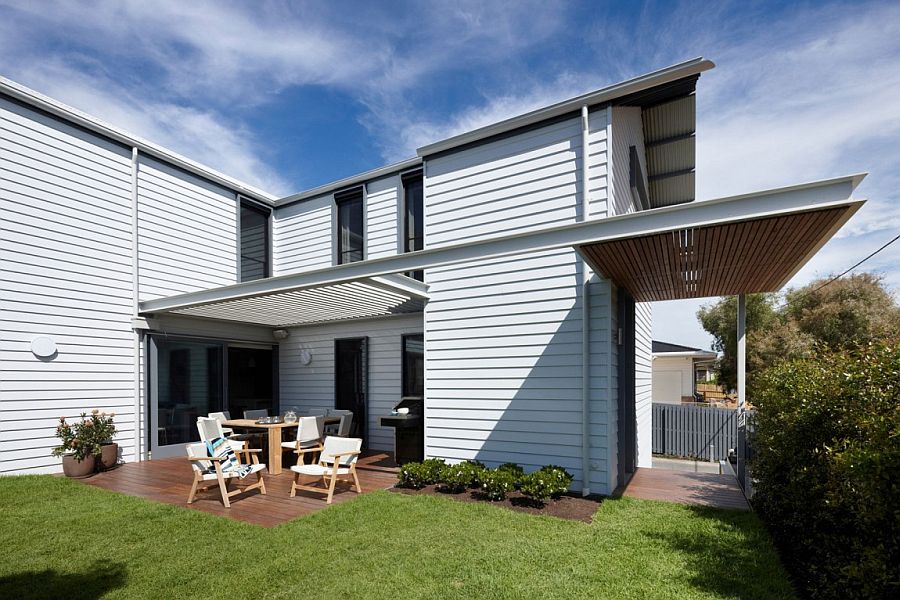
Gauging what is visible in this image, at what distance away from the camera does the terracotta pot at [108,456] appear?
26.1 ft

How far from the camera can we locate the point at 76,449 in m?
7.55

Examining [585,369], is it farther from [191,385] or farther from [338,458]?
[191,385]

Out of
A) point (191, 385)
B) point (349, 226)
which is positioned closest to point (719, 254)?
point (349, 226)

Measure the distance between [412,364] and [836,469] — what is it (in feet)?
23.9

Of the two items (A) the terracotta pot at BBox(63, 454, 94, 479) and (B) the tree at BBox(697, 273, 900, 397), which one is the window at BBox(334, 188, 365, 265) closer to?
(A) the terracotta pot at BBox(63, 454, 94, 479)

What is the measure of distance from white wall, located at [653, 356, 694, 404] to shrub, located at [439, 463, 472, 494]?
15.6 m

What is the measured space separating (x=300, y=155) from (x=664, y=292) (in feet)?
37.4

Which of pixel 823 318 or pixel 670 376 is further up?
pixel 823 318

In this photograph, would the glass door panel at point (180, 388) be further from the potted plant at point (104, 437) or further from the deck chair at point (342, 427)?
the deck chair at point (342, 427)

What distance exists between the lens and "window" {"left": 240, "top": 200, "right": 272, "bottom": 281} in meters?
11.4

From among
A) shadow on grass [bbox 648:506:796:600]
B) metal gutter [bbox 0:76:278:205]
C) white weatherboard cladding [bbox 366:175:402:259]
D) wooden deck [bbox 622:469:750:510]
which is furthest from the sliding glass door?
shadow on grass [bbox 648:506:796:600]

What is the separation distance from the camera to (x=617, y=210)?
Answer: 7.18 meters

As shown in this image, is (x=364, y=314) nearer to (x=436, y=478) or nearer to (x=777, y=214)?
(x=436, y=478)

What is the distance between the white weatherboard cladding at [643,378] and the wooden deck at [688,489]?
4.43 ft
